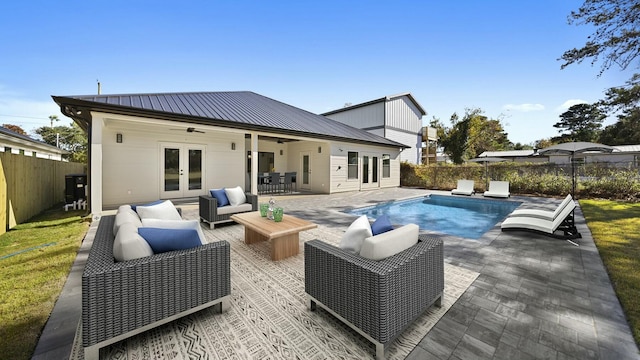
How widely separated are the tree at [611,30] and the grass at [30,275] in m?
14.2

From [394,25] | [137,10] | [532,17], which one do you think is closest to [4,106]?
[137,10]

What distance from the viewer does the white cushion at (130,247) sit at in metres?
1.88

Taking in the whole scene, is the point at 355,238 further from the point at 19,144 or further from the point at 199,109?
the point at 19,144

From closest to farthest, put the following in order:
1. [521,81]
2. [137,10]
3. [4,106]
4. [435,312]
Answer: [435,312] < [137,10] < [521,81] < [4,106]

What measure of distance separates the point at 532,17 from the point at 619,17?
2.58m

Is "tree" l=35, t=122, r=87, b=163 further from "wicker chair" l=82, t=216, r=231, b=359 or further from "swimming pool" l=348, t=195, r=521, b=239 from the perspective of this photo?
"wicker chair" l=82, t=216, r=231, b=359

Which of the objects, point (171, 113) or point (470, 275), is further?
point (171, 113)

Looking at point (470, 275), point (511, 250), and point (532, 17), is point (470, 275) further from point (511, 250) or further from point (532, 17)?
point (532, 17)

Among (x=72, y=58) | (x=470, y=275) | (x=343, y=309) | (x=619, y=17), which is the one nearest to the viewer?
(x=343, y=309)

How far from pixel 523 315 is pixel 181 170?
10.1 m

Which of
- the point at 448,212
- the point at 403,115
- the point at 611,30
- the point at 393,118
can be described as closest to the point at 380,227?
the point at 448,212

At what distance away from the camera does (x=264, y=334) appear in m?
1.97

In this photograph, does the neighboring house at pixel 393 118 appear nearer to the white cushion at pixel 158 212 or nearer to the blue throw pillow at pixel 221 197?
the blue throw pillow at pixel 221 197

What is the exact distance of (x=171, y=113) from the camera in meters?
6.85
